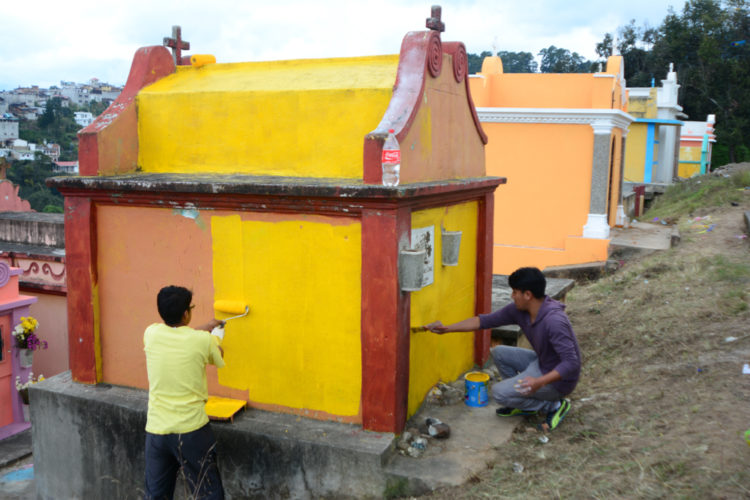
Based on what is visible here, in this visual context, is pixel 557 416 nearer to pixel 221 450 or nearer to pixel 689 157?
pixel 221 450

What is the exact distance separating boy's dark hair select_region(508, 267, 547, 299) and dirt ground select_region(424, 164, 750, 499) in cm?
111

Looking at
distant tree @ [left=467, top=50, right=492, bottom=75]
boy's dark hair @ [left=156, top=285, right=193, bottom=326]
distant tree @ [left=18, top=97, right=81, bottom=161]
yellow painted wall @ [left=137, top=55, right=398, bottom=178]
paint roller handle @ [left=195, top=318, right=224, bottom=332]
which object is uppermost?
distant tree @ [left=467, top=50, right=492, bottom=75]

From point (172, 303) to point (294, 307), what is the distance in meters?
1.12

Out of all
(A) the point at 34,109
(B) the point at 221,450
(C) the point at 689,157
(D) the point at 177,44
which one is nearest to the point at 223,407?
(B) the point at 221,450

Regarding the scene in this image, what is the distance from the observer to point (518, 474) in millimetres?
4285

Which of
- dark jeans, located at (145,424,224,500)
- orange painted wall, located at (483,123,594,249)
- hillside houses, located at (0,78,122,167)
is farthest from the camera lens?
hillside houses, located at (0,78,122,167)

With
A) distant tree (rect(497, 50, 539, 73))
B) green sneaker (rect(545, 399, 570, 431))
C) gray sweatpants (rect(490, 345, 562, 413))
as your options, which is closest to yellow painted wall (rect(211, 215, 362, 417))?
gray sweatpants (rect(490, 345, 562, 413))

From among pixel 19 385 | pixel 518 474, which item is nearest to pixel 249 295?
pixel 518 474

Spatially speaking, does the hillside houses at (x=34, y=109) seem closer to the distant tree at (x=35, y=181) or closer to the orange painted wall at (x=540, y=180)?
the distant tree at (x=35, y=181)

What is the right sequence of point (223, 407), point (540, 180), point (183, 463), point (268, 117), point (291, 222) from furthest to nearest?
point (540, 180) < point (268, 117) < point (223, 407) < point (291, 222) < point (183, 463)

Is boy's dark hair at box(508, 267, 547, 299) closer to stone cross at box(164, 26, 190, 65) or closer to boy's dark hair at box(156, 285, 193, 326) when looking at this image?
boy's dark hair at box(156, 285, 193, 326)

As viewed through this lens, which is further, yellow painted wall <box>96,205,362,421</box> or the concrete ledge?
yellow painted wall <box>96,205,362,421</box>

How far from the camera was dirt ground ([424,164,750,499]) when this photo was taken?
3.87 metres

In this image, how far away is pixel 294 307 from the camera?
16.0 feet
